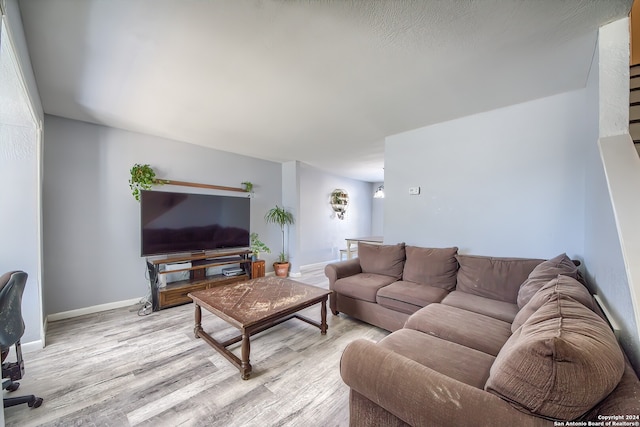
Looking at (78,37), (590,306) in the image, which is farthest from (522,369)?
(78,37)

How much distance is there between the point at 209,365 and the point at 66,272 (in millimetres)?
2379

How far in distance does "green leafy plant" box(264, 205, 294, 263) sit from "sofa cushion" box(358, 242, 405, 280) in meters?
2.12

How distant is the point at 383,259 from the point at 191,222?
2813mm

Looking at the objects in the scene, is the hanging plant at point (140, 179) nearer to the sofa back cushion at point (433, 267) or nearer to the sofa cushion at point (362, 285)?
the sofa cushion at point (362, 285)

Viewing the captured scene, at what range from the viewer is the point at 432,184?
3227mm

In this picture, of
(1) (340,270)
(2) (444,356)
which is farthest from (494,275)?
(1) (340,270)

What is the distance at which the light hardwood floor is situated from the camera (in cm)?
152

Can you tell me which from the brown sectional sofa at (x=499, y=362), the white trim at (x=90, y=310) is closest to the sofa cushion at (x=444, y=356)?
the brown sectional sofa at (x=499, y=362)

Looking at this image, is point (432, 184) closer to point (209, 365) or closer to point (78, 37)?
point (209, 365)

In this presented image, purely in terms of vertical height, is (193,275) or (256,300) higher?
(256,300)

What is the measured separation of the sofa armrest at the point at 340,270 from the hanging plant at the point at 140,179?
8.92 feet

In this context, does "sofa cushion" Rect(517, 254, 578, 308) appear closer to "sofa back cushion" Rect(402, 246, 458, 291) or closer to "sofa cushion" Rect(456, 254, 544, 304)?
"sofa cushion" Rect(456, 254, 544, 304)

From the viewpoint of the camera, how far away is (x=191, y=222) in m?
3.62

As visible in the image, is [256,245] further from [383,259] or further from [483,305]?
[483,305]
